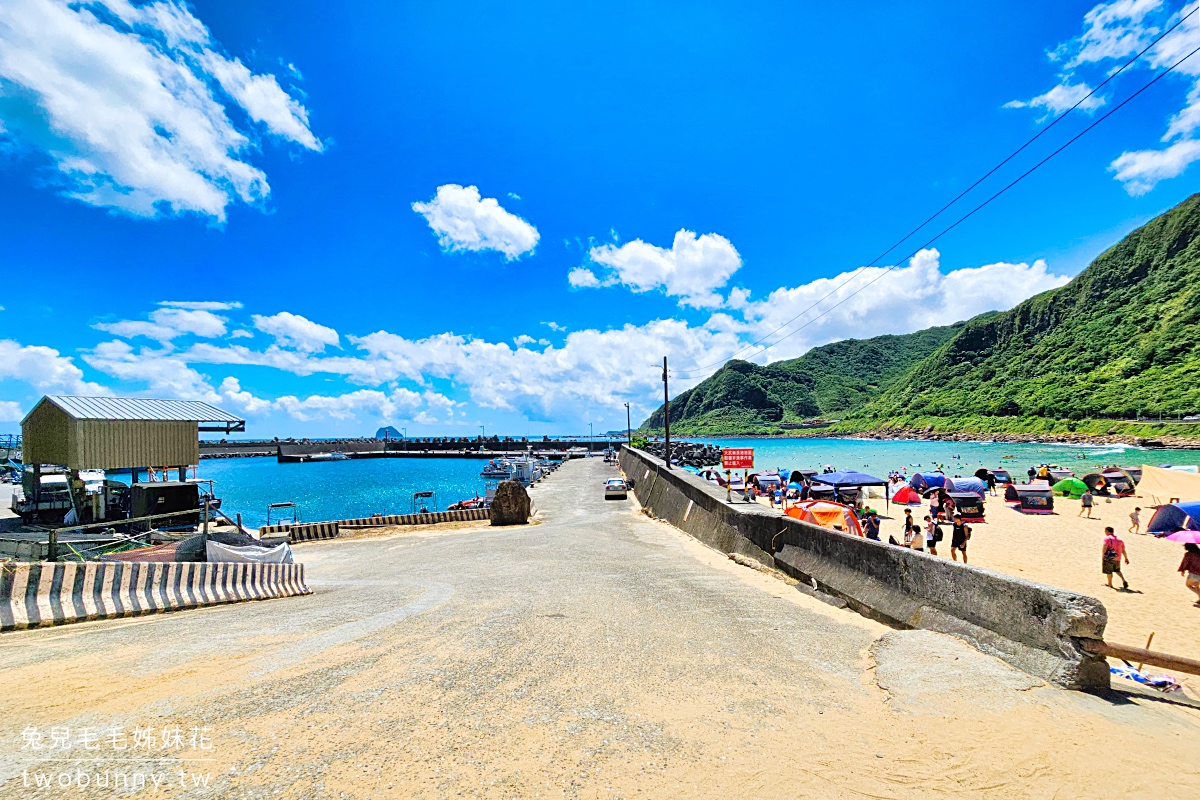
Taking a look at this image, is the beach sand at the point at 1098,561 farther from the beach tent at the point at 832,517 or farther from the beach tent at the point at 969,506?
the beach tent at the point at 832,517

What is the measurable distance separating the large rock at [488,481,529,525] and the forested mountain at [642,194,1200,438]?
365 ft

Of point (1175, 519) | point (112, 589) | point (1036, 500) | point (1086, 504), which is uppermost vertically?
point (112, 589)

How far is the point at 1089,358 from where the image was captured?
125 meters

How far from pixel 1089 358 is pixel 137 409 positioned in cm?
17149

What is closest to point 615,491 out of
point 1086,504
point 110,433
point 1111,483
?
point 1086,504

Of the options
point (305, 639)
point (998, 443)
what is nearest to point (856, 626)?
point (305, 639)

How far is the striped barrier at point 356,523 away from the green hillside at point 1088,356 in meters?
114

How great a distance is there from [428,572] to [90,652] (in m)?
8.30

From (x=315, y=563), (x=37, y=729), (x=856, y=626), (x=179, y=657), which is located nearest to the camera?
(x=37, y=729)

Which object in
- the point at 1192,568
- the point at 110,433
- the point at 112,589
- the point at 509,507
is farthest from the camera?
the point at 509,507

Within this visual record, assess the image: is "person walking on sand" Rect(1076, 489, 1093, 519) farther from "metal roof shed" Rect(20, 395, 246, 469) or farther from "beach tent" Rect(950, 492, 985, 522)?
"metal roof shed" Rect(20, 395, 246, 469)

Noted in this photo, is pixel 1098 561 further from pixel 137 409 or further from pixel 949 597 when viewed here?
pixel 137 409

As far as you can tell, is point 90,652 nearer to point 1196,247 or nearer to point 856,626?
point 856,626

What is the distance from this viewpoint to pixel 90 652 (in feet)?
19.3
